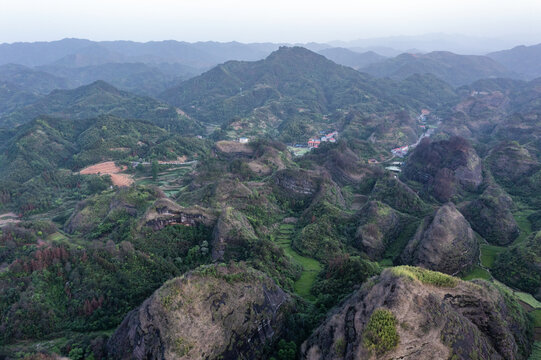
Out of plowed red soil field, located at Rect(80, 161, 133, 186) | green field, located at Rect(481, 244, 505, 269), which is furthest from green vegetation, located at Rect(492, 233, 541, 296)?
plowed red soil field, located at Rect(80, 161, 133, 186)

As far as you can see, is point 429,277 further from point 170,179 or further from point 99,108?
point 99,108

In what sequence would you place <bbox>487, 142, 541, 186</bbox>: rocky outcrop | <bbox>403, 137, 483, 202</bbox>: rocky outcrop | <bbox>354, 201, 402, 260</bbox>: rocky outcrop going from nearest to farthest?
<bbox>354, 201, 402, 260</bbox>: rocky outcrop → <bbox>403, 137, 483, 202</bbox>: rocky outcrop → <bbox>487, 142, 541, 186</bbox>: rocky outcrop

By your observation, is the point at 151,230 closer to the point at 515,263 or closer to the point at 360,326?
the point at 360,326

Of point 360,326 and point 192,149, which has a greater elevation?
point 360,326

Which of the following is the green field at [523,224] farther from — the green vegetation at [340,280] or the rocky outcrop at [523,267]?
the green vegetation at [340,280]

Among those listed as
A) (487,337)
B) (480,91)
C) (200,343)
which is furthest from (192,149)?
(480,91)

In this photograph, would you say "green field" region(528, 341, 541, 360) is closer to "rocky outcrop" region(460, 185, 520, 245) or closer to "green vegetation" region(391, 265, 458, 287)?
"green vegetation" region(391, 265, 458, 287)

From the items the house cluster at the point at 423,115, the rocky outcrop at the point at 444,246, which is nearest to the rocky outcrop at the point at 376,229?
the rocky outcrop at the point at 444,246
